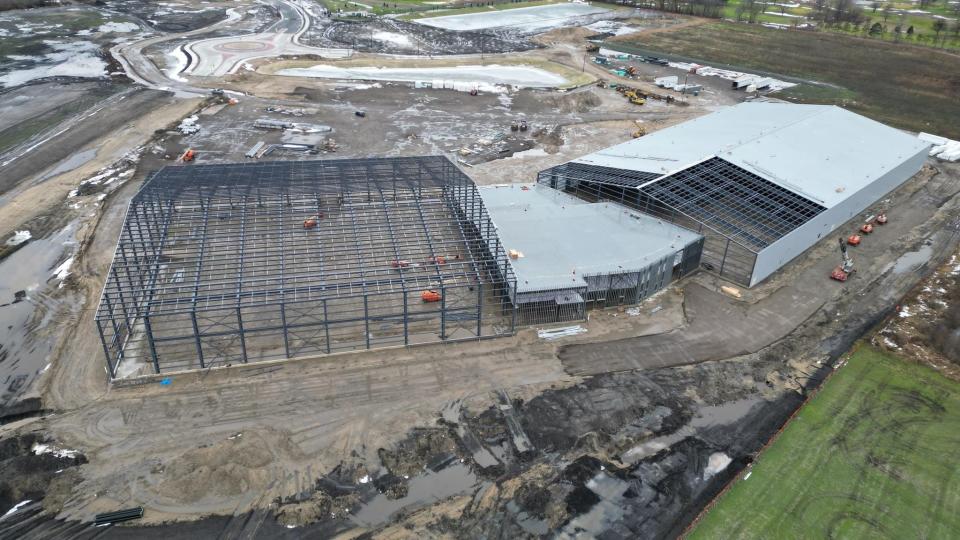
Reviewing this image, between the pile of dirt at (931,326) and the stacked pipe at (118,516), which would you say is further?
the pile of dirt at (931,326)

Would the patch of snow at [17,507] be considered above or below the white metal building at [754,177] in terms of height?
below

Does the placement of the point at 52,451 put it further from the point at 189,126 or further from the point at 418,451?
the point at 189,126

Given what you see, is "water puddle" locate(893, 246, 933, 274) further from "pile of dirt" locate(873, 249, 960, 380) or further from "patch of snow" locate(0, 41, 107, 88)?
→ "patch of snow" locate(0, 41, 107, 88)

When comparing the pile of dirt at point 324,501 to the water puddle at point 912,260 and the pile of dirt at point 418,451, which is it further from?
the water puddle at point 912,260

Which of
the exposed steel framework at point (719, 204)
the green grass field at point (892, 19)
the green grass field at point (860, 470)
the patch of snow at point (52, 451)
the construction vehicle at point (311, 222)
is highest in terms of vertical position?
the green grass field at point (892, 19)

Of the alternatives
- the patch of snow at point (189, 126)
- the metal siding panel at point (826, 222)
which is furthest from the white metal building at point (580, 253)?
the patch of snow at point (189, 126)

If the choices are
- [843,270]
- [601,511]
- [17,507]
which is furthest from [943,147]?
[17,507]

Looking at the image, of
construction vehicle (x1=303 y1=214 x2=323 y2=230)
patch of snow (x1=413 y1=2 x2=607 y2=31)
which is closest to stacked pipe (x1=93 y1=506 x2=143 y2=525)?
construction vehicle (x1=303 y1=214 x2=323 y2=230)
